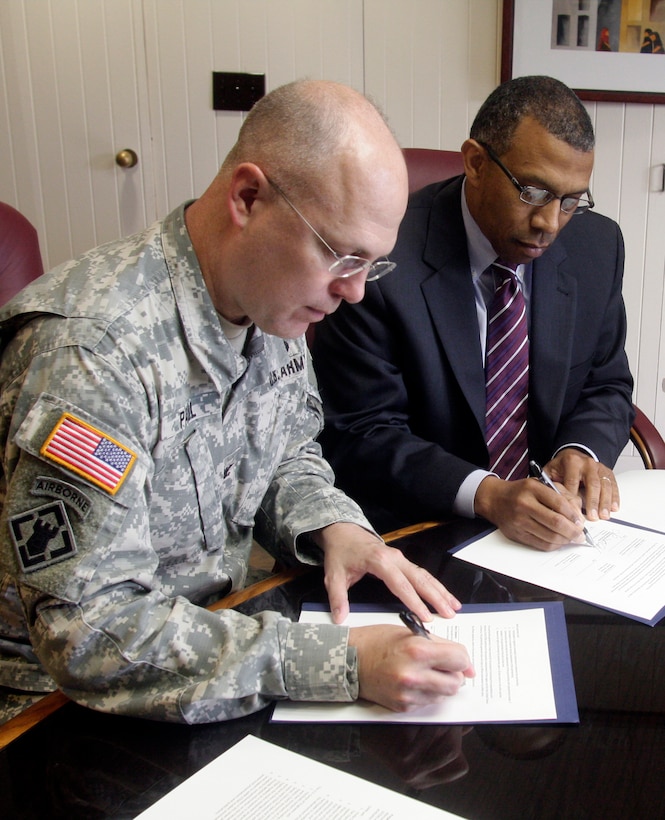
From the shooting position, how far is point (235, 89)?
7.88ft

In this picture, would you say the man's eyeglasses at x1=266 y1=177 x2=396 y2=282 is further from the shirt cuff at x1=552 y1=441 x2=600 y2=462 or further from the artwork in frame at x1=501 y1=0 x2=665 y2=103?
the artwork in frame at x1=501 y1=0 x2=665 y2=103

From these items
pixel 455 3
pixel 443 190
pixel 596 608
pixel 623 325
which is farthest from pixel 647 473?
pixel 455 3

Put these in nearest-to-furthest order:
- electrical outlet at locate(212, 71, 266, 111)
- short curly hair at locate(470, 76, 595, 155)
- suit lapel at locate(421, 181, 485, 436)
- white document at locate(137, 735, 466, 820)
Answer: white document at locate(137, 735, 466, 820)
short curly hair at locate(470, 76, 595, 155)
suit lapel at locate(421, 181, 485, 436)
electrical outlet at locate(212, 71, 266, 111)

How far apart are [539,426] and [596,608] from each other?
2.19 ft

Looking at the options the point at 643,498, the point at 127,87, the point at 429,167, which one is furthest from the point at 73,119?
the point at 643,498

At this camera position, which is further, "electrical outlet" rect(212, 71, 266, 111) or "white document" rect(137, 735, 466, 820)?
"electrical outlet" rect(212, 71, 266, 111)

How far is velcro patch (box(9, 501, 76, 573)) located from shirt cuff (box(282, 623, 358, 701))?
0.23 metres

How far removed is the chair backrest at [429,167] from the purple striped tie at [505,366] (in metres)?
0.34

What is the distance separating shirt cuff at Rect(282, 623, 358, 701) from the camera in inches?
26.2

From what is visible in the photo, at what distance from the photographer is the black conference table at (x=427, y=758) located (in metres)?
0.55

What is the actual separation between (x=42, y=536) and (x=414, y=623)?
1.22ft

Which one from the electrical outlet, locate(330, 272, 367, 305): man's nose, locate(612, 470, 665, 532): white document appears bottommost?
locate(612, 470, 665, 532): white document

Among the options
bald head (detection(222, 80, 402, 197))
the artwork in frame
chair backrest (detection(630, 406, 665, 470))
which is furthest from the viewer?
the artwork in frame

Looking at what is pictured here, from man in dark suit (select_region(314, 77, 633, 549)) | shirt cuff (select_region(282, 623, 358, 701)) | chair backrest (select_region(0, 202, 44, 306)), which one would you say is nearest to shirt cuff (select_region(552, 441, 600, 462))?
man in dark suit (select_region(314, 77, 633, 549))
